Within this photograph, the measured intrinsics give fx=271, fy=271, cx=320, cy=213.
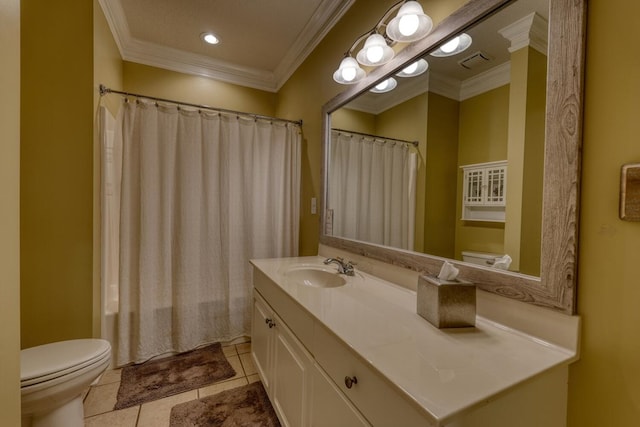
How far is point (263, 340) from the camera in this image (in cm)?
158

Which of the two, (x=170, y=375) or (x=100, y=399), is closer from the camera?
(x=100, y=399)

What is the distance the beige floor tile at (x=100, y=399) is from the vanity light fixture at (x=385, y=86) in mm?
2377

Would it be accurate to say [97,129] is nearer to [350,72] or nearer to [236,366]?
[350,72]

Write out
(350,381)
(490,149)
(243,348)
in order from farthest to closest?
(243,348) < (490,149) < (350,381)

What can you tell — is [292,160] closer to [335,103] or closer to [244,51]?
[335,103]

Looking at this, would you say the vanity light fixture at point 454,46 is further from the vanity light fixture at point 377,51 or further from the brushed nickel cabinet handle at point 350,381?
the brushed nickel cabinet handle at point 350,381

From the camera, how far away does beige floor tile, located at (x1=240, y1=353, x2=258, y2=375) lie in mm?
1900

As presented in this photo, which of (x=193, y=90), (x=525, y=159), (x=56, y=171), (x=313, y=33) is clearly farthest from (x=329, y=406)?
(x=193, y=90)

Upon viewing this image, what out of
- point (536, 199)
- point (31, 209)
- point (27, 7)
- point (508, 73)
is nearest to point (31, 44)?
point (27, 7)

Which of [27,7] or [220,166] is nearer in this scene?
[27,7]

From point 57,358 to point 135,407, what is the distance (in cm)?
53

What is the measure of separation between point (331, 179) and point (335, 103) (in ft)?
1.74

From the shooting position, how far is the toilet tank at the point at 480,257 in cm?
97

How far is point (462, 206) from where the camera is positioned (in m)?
1.12
